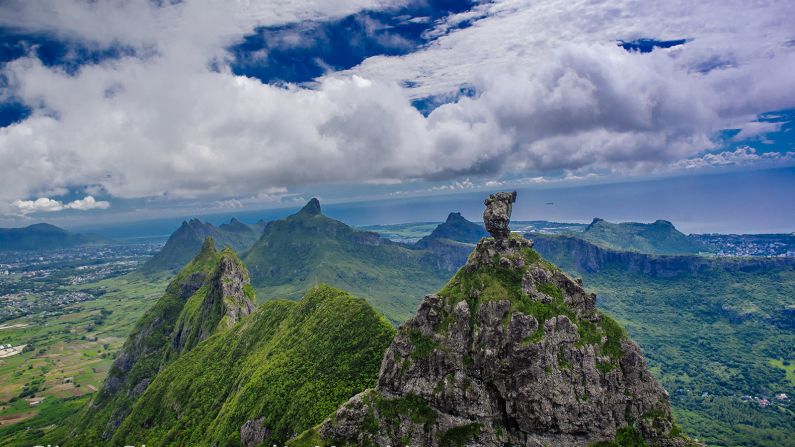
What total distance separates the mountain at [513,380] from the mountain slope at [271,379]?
104 ft

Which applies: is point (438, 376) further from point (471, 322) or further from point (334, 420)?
point (334, 420)

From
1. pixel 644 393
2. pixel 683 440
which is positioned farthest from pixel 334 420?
pixel 683 440

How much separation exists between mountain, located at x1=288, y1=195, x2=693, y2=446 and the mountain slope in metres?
31.6

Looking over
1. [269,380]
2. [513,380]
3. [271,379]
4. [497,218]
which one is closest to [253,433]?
[269,380]

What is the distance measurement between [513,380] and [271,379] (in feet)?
298

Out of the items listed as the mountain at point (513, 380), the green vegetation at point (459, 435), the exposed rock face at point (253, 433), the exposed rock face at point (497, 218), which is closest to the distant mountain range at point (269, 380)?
the exposed rock face at point (253, 433)

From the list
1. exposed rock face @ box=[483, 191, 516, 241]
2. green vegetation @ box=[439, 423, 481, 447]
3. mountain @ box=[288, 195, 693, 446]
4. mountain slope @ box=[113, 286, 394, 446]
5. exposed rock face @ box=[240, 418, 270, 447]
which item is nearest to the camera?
mountain @ box=[288, 195, 693, 446]

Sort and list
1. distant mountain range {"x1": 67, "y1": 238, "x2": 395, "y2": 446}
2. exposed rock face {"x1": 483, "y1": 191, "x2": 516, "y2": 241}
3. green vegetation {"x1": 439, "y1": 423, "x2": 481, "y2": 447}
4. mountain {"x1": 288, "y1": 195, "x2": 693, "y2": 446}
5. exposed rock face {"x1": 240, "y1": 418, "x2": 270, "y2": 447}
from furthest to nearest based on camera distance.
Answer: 1. distant mountain range {"x1": 67, "y1": 238, "x2": 395, "y2": 446}
2. exposed rock face {"x1": 240, "y1": 418, "x2": 270, "y2": 447}
3. exposed rock face {"x1": 483, "y1": 191, "x2": 516, "y2": 241}
4. green vegetation {"x1": 439, "y1": 423, "x2": 481, "y2": 447}
5. mountain {"x1": 288, "y1": 195, "x2": 693, "y2": 446}

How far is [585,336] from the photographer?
91.8m

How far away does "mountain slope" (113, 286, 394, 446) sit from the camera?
418 ft

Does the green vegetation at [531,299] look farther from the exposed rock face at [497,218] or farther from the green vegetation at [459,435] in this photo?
the green vegetation at [459,435]

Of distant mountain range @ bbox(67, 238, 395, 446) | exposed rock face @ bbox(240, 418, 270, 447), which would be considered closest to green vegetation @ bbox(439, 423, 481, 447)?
distant mountain range @ bbox(67, 238, 395, 446)

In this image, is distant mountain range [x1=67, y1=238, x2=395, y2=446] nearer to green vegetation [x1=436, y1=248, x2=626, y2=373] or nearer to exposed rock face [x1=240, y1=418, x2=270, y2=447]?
exposed rock face [x1=240, y1=418, x2=270, y2=447]

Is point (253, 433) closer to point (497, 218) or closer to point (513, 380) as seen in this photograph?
point (513, 380)
